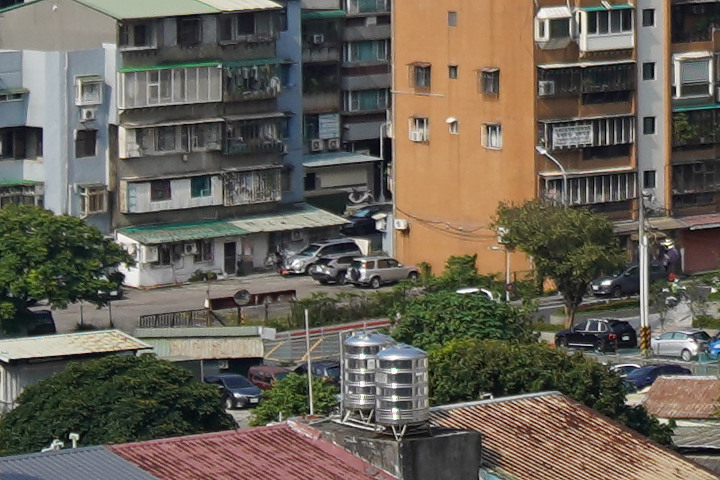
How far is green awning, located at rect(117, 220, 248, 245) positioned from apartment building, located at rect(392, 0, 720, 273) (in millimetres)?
6132

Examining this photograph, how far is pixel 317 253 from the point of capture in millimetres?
76812

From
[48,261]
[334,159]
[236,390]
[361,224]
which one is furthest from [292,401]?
[334,159]

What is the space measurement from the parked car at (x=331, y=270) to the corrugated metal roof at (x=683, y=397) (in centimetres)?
2508

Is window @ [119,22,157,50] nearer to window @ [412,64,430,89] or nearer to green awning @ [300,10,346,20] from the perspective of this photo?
window @ [412,64,430,89]

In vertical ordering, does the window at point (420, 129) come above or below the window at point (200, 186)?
above

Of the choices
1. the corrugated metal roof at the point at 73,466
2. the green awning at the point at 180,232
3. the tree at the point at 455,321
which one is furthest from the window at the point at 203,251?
the corrugated metal roof at the point at 73,466

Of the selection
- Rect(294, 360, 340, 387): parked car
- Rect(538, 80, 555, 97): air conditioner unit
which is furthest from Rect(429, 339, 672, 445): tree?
Rect(538, 80, 555, 97): air conditioner unit

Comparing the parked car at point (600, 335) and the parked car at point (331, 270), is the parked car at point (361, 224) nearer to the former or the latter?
the parked car at point (331, 270)

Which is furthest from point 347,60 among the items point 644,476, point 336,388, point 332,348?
point 644,476

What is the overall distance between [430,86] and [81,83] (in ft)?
37.1

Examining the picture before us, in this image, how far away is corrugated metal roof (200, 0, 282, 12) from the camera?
3088 inches

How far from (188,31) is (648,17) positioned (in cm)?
1443

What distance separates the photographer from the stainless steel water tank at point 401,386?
102ft

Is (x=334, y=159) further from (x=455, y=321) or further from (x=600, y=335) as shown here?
(x=455, y=321)
